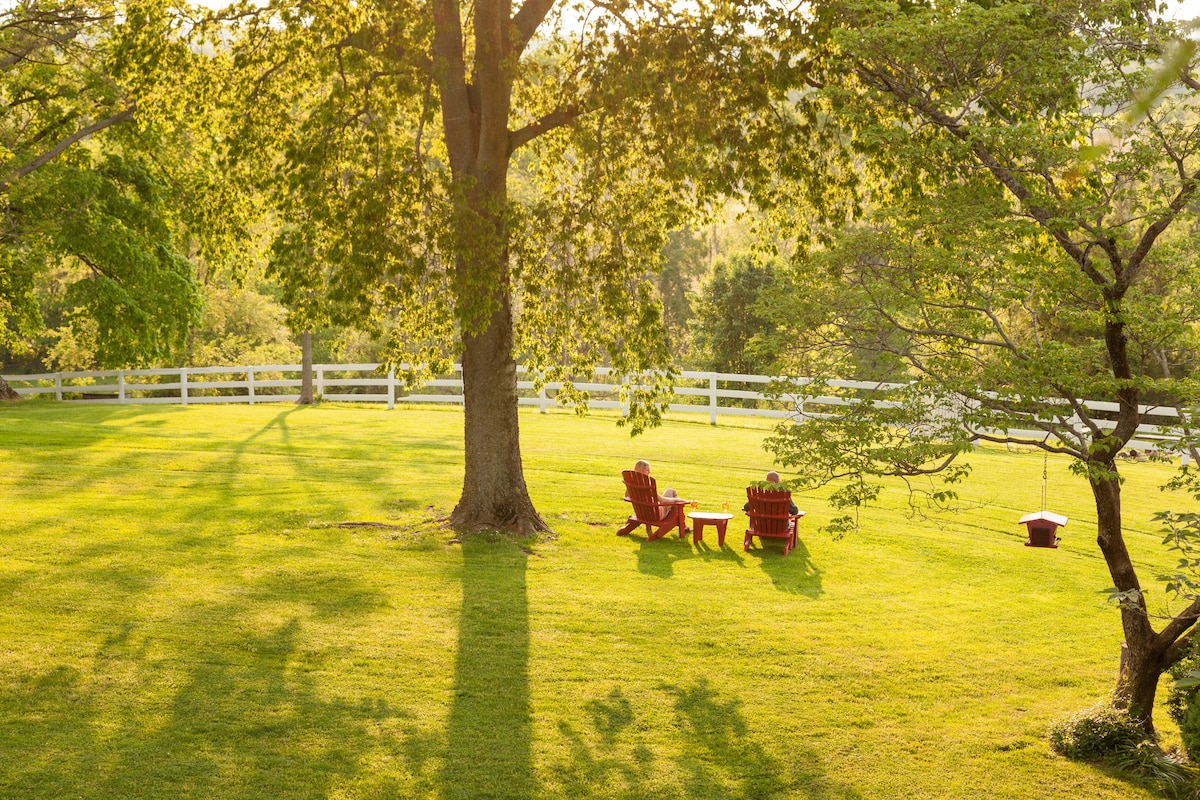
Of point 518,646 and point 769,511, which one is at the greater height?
point 769,511

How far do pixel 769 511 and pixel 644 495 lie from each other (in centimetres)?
171

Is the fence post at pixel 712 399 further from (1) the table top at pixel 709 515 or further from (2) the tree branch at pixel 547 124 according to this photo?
(2) the tree branch at pixel 547 124

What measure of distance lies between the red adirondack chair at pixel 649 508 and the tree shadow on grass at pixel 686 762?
576cm

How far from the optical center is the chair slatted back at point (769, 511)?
14250 millimetres

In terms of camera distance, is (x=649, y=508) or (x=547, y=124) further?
(x=649, y=508)

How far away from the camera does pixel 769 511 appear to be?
564 inches

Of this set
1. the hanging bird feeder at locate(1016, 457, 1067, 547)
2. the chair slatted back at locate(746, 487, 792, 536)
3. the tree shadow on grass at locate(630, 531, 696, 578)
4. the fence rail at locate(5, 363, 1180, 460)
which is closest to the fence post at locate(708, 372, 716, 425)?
the fence rail at locate(5, 363, 1180, 460)

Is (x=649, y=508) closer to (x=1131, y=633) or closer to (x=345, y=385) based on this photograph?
(x=1131, y=633)

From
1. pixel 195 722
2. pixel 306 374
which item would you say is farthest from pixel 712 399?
pixel 195 722

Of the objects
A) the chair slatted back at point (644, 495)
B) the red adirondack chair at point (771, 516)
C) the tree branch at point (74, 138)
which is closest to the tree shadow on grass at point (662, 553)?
the chair slatted back at point (644, 495)

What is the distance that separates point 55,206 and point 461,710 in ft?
52.4

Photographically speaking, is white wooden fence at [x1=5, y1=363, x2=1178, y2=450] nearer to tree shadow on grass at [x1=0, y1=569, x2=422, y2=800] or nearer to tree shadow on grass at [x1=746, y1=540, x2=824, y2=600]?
tree shadow on grass at [x1=746, y1=540, x2=824, y2=600]

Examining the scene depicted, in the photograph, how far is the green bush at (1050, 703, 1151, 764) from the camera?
27.2ft

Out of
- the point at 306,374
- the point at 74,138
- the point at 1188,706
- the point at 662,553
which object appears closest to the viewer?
the point at 1188,706
